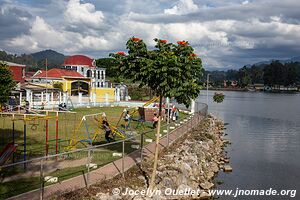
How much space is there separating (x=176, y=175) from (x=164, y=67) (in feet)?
22.3

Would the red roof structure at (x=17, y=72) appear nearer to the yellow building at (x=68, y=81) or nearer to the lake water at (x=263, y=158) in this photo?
the yellow building at (x=68, y=81)

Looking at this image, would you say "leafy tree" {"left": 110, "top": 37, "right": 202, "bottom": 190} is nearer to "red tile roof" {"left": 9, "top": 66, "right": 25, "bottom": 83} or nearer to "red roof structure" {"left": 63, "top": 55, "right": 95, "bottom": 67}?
"red tile roof" {"left": 9, "top": 66, "right": 25, "bottom": 83}

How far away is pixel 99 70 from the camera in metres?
69.0

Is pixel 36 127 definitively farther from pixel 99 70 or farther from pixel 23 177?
pixel 99 70

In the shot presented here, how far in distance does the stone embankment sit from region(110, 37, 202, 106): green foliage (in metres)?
4.00

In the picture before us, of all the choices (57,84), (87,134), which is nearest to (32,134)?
(87,134)

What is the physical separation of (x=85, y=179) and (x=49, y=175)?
165 cm

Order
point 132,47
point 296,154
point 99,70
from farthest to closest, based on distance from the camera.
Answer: point 99,70 < point 296,154 < point 132,47

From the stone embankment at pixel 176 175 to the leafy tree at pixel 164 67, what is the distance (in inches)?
50.2

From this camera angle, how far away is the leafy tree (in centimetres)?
1155

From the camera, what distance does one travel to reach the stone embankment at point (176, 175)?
1277 cm

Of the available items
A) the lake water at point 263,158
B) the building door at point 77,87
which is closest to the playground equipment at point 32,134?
the lake water at point 263,158

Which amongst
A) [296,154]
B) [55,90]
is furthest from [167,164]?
[55,90]

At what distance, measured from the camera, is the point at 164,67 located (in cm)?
1131
